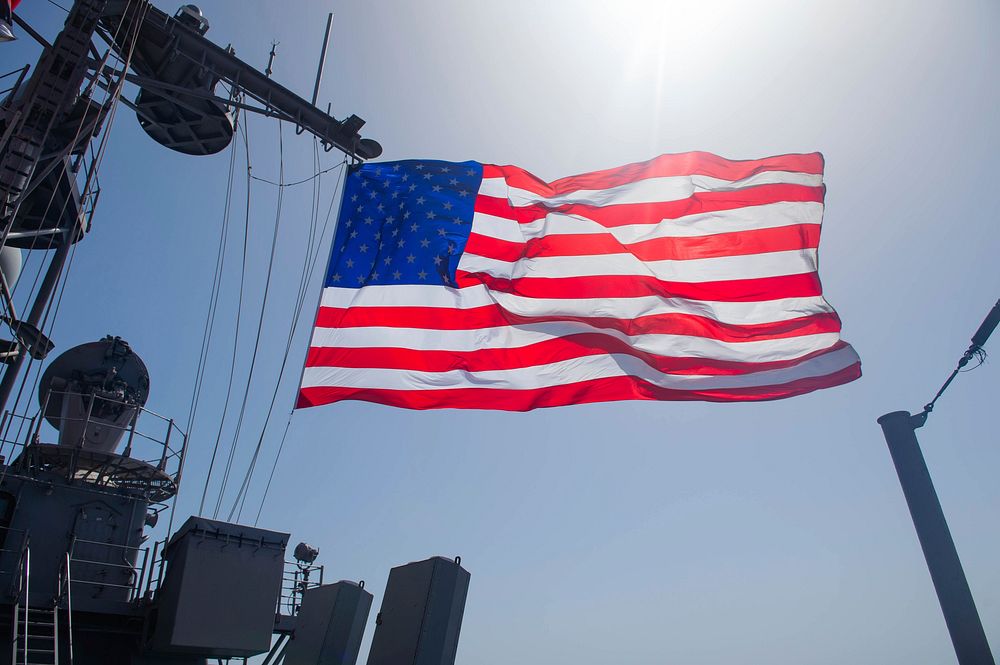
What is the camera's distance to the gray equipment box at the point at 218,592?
8445mm

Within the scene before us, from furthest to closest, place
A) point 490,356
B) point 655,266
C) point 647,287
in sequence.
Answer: point 655,266
point 647,287
point 490,356

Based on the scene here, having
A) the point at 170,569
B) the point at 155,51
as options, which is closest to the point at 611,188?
the point at 155,51

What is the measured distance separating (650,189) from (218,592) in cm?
755

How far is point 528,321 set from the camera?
7500 mm

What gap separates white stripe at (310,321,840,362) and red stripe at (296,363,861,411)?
0.42 m

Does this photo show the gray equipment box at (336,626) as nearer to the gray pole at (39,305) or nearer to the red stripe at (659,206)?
the gray pole at (39,305)

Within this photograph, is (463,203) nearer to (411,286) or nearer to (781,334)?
(411,286)

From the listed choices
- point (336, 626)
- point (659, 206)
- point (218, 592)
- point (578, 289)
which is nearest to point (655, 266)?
point (659, 206)

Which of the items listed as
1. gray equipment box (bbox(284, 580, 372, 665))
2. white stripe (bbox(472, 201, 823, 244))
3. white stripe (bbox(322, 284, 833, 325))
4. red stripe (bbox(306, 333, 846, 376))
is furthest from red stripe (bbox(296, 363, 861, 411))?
gray equipment box (bbox(284, 580, 372, 665))

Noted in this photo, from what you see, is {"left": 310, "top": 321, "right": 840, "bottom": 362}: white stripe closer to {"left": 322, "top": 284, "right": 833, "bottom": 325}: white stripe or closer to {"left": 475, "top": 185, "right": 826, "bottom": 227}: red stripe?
{"left": 322, "top": 284, "right": 833, "bottom": 325}: white stripe

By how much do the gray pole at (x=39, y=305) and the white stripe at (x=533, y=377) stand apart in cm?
433

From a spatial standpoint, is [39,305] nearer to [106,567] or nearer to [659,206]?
[106,567]

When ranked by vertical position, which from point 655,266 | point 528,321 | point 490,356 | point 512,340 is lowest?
point 490,356

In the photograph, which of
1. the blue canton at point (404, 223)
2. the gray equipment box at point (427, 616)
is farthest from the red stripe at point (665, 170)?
the gray equipment box at point (427, 616)
